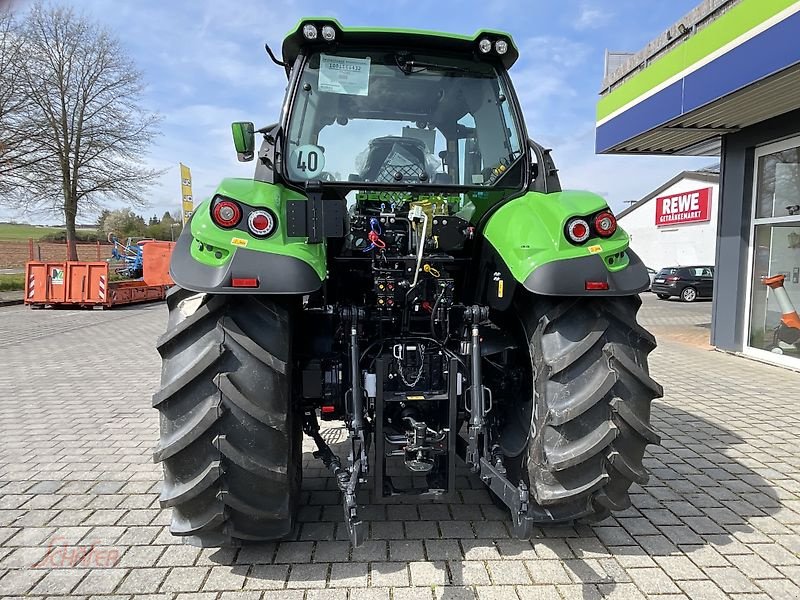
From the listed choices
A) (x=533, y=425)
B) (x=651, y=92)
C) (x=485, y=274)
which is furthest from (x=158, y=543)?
(x=651, y=92)

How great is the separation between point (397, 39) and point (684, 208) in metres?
29.3

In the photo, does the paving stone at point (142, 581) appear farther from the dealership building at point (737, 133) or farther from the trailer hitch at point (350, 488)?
the dealership building at point (737, 133)

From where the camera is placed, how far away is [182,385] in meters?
2.47

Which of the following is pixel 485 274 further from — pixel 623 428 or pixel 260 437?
pixel 260 437

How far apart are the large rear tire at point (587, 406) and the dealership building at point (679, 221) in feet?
82.8

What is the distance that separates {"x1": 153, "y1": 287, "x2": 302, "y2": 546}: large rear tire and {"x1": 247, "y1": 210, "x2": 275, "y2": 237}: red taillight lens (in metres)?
0.30

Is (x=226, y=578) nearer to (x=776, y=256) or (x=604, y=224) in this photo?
(x=604, y=224)

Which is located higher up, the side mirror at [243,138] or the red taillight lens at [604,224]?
the side mirror at [243,138]

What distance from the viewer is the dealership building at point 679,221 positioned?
2669cm

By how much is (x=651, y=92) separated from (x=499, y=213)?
7006mm

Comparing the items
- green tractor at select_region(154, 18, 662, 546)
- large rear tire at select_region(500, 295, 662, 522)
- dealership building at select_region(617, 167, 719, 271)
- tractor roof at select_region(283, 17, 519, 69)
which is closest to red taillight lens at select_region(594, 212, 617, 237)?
green tractor at select_region(154, 18, 662, 546)

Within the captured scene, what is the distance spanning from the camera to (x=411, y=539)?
9.98 feet

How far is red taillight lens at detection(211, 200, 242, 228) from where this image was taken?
2521mm

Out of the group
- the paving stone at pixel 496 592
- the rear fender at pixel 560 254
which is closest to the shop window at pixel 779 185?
the rear fender at pixel 560 254
